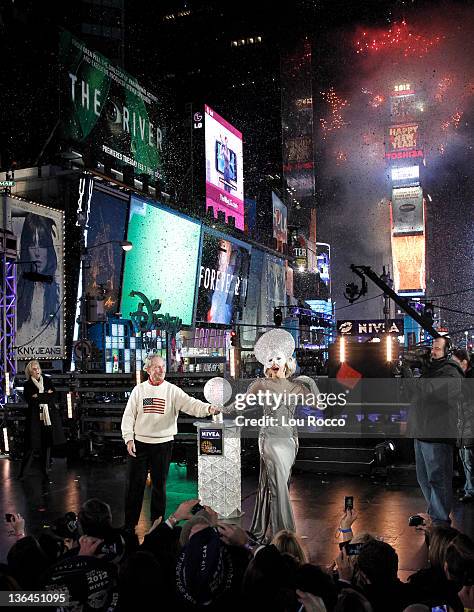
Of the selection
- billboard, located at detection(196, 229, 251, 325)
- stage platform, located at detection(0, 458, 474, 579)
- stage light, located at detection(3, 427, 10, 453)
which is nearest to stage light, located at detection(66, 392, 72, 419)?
stage platform, located at detection(0, 458, 474, 579)

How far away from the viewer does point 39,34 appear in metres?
28.9

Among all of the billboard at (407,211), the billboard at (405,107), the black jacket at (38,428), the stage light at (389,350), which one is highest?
the billboard at (405,107)

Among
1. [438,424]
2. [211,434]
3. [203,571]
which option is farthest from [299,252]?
[203,571]

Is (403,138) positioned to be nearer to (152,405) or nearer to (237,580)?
(152,405)

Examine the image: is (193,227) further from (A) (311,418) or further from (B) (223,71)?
(B) (223,71)

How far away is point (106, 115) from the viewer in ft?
90.5

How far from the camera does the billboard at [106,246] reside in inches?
997

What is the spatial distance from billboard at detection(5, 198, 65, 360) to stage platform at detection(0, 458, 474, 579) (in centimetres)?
1116

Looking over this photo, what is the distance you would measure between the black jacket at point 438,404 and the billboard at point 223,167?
31.4 metres

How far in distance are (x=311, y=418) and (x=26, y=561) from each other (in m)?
8.13

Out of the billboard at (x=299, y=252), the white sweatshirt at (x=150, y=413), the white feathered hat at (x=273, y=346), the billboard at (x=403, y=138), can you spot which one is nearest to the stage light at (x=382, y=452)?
the white sweatshirt at (x=150, y=413)

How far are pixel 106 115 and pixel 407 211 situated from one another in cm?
5840

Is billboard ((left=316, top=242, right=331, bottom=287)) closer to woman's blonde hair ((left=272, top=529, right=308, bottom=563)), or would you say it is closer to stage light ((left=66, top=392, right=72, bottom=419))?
stage light ((left=66, top=392, right=72, bottom=419))

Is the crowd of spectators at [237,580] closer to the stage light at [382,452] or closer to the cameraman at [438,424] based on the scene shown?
the cameraman at [438,424]
